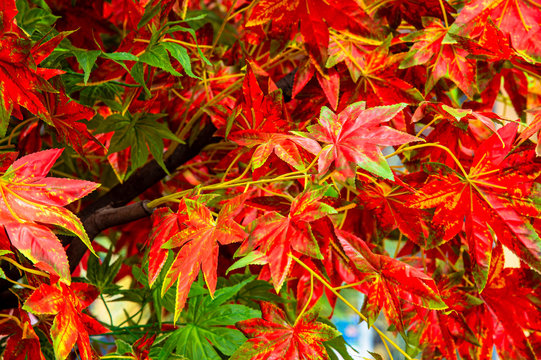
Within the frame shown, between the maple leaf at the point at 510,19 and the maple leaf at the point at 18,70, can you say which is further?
the maple leaf at the point at 510,19

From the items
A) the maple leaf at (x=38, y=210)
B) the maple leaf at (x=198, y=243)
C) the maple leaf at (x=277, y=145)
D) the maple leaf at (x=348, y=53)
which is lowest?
the maple leaf at (x=198, y=243)

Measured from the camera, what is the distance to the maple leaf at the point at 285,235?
0.45 meters

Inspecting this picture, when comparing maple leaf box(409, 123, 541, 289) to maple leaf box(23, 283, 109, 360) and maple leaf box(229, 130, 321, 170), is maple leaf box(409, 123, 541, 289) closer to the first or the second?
maple leaf box(229, 130, 321, 170)

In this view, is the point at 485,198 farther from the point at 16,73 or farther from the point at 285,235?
the point at 16,73

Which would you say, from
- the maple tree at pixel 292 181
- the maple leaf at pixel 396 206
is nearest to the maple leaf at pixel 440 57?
the maple tree at pixel 292 181

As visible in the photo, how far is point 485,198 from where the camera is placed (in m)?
0.51

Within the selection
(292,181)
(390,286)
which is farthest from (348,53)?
(390,286)

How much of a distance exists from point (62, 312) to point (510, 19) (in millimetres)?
541

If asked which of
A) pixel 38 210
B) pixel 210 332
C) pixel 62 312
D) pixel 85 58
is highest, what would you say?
pixel 85 58

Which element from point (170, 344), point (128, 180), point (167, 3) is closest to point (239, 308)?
point (170, 344)

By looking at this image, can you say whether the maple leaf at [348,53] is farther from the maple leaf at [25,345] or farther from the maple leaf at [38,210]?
the maple leaf at [25,345]

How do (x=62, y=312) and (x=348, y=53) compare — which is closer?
(x=62, y=312)

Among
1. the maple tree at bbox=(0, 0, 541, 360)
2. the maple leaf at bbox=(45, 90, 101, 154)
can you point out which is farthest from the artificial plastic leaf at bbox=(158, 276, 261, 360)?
the maple leaf at bbox=(45, 90, 101, 154)

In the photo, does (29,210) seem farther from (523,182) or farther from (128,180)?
(523,182)
